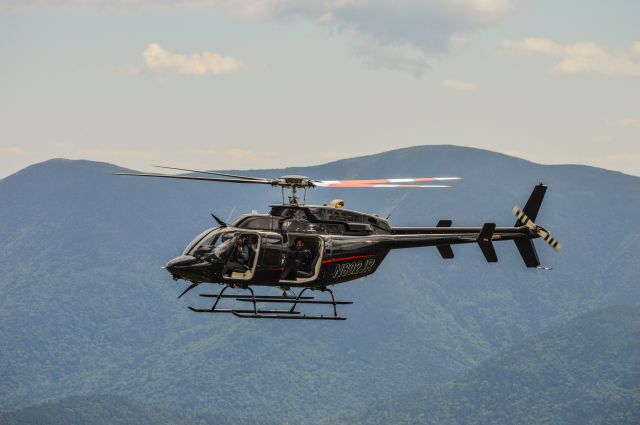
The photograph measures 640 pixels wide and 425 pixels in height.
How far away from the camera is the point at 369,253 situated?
A: 197 feet

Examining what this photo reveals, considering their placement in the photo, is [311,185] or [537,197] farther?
[537,197]

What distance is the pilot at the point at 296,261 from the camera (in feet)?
185

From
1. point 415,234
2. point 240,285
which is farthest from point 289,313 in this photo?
point 415,234

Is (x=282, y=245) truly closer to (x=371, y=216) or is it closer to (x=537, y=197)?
(x=371, y=216)

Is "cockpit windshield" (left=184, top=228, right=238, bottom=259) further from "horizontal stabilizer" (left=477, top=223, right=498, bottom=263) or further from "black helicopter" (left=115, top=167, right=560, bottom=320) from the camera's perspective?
"horizontal stabilizer" (left=477, top=223, right=498, bottom=263)

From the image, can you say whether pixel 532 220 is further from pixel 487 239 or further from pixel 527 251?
pixel 487 239

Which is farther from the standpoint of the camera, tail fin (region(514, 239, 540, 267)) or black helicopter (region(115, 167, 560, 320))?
tail fin (region(514, 239, 540, 267))

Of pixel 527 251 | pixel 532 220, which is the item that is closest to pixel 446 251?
pixel 527 251

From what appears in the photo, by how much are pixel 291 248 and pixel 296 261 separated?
751mm

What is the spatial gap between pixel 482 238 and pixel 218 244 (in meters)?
16.6

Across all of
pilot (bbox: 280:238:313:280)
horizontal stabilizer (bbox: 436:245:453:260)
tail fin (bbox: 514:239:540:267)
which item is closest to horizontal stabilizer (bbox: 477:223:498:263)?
horizontal stabilizer (bbox: 436:245:453:260)

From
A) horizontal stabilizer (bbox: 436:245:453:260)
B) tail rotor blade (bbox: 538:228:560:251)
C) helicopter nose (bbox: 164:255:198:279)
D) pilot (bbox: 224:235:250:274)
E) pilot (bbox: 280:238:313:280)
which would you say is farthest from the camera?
horizontal stabilizer (bbox: 436:245:453:260)

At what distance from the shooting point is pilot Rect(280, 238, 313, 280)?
56519 mm

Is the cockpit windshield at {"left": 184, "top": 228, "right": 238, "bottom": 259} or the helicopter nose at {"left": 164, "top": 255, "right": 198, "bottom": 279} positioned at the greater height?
the cockpit windshield at {"left": 184, "top": 228, "right": 238, "bottom": 259}
